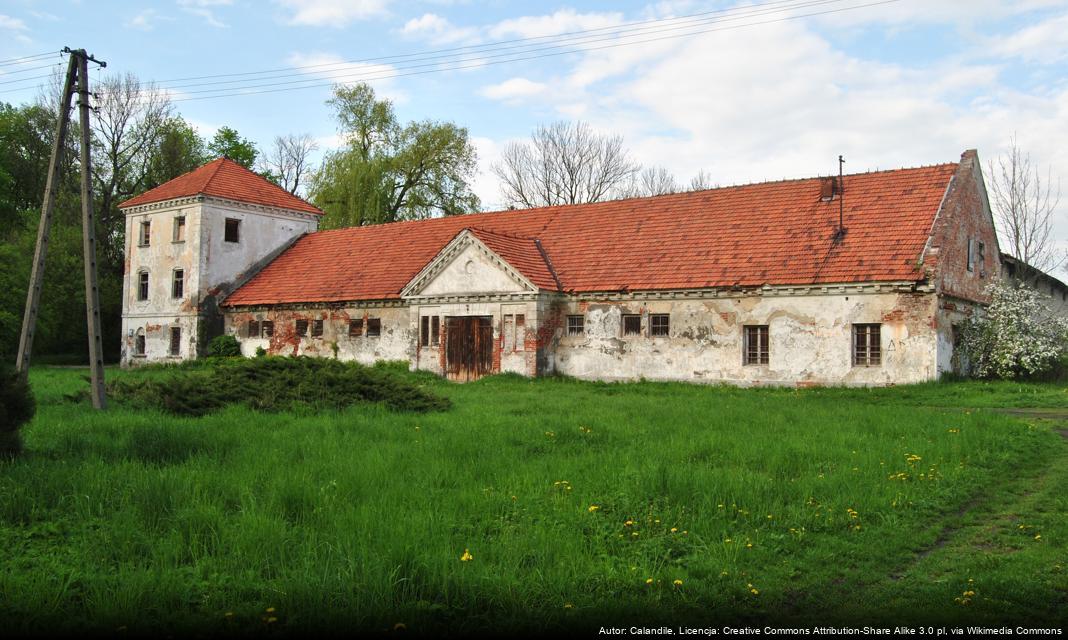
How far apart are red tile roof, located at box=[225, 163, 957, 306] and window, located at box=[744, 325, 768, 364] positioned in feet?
4.50

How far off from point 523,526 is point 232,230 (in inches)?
1257

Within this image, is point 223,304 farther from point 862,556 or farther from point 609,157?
point 862,556

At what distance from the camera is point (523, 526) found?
6.88 m

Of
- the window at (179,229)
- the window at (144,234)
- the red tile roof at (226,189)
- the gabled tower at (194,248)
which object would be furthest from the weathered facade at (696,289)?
the window at (144,234)

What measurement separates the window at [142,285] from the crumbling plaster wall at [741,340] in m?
20.8

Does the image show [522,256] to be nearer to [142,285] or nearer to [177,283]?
[177,283]

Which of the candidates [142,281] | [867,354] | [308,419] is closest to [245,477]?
[308,419]

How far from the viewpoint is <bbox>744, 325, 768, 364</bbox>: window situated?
22.8 m

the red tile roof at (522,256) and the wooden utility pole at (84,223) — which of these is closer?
the wooden utility pole at (84,223)

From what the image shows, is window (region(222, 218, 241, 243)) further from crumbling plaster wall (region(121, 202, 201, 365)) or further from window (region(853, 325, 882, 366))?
window (region(853, 325, 882, 366))

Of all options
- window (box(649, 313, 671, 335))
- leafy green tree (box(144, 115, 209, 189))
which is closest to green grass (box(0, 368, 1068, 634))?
window (box(649, 313, 671, 335))

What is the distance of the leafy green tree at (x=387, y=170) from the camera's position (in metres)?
47.6

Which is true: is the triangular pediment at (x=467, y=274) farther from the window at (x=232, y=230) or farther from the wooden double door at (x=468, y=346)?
the window at (x=232, y=230)

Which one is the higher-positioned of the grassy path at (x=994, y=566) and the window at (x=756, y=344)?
the window at (x=756, y=344)
